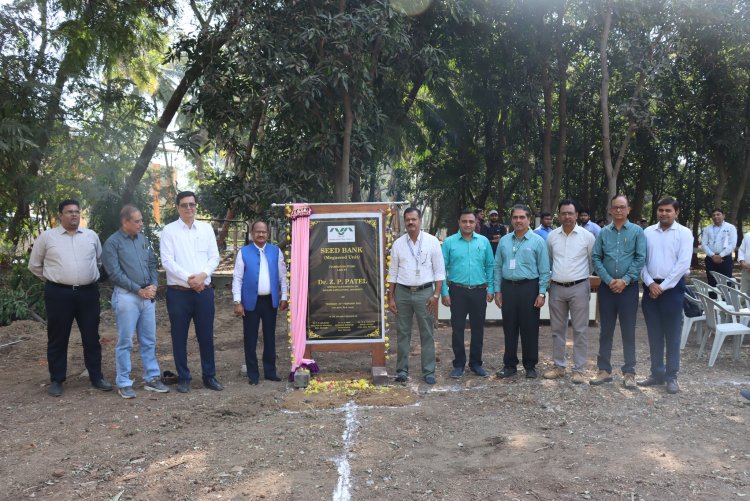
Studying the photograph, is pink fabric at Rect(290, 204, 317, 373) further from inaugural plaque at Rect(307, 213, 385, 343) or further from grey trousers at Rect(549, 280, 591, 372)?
grey trousers at Rect(549, 280, 591, 372)

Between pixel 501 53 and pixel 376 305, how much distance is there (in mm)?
10152

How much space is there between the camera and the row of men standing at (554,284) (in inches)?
234

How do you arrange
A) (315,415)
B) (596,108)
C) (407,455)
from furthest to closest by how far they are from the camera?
(596,108)
(315,415)
(407,455)

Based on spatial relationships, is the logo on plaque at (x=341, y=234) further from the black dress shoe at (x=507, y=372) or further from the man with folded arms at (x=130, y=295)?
the black dress shoe at (x=507, y=372)

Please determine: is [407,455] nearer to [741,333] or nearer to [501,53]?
[741,333]

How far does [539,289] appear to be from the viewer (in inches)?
250

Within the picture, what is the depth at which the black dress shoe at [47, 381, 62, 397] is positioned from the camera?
6.09 meters

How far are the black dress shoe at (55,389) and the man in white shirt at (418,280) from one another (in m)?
3.50

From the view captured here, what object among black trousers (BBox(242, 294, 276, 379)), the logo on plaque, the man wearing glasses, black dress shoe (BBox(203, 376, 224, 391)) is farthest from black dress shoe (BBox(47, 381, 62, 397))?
the logo on plaque

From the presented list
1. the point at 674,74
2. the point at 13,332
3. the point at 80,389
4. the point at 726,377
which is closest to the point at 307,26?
the point at 80,389

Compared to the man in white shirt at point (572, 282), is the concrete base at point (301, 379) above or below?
below

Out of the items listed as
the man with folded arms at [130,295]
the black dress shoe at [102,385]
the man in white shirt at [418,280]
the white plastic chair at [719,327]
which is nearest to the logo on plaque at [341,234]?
the man in white shirt at [418,280]

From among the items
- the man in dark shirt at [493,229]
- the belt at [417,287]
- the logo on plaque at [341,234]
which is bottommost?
the belt at [417,287]

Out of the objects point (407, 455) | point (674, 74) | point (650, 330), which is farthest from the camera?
point (674, 74)
